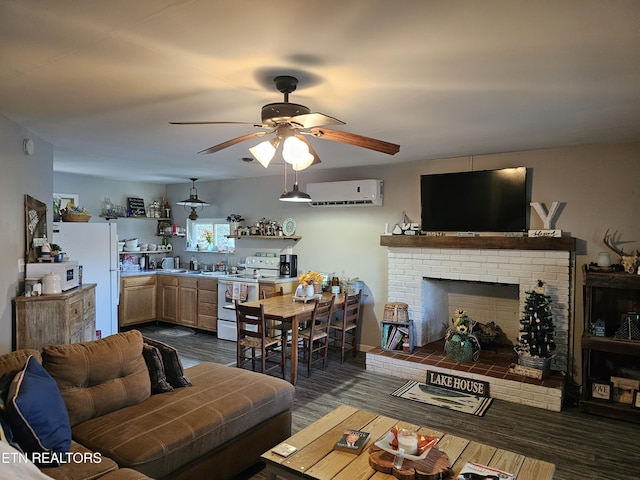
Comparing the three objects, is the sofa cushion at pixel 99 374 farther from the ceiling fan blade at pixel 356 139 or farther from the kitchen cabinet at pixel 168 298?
the kitchen cabinet at pixel 168 298

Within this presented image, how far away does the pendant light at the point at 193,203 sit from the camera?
6.74m

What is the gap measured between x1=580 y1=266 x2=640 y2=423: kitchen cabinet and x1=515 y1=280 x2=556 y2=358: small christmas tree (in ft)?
1.01

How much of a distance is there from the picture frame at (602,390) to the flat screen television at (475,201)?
155cm

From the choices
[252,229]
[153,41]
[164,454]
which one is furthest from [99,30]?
[252,229]

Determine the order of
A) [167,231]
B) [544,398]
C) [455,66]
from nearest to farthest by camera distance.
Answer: [455,66], [544,398], [167,231]

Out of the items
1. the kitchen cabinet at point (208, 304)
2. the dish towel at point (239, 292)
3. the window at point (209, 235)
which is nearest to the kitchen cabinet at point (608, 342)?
the dish towel at point (239, 292)

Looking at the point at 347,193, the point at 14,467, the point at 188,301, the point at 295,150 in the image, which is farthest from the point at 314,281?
the point at 14,467

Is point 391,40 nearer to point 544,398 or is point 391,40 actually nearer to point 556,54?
point 556,54

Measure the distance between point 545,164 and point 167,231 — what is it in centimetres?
612

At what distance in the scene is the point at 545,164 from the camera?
4.23 meters

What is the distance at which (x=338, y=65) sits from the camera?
7.05 feet

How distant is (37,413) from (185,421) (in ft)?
2.38

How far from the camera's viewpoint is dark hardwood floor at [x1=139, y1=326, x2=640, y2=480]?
2.90 m

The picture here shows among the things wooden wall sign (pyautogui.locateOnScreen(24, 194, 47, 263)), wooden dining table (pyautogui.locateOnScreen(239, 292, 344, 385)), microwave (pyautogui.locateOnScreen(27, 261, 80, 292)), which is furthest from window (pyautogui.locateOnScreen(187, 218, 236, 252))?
wooden wall sign (pyautogui.locateOnScreen(24, 194, 47, 263))
